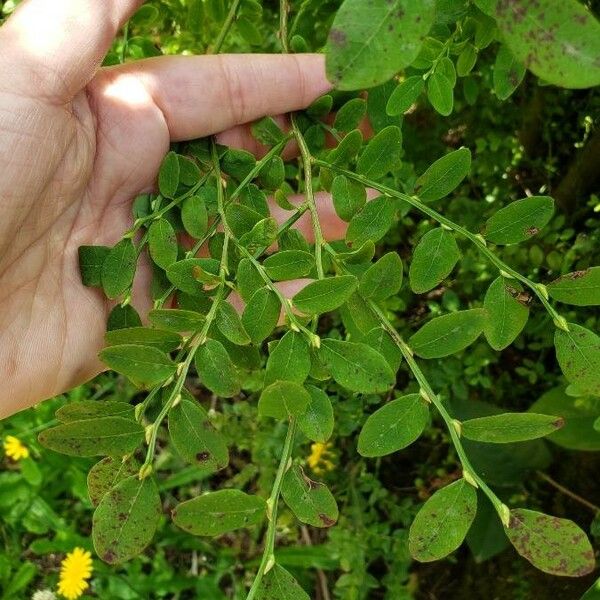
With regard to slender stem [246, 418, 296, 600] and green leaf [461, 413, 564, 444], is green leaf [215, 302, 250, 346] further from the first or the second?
green leaf [461, 413, 564, 444]

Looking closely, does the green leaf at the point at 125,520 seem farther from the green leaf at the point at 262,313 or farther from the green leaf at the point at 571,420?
the green leaf at the point at 571,420

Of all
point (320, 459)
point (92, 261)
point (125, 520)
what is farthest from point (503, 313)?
point (320, 459)

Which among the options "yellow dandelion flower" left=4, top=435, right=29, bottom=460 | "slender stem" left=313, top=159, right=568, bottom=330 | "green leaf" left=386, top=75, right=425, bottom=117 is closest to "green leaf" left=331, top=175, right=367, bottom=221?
"slender stem" left=313, top=159, right=568, bottom=330

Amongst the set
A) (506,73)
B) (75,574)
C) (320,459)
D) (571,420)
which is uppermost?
(506,73)

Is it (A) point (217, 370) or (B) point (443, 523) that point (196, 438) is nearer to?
(A) point (217, 370)

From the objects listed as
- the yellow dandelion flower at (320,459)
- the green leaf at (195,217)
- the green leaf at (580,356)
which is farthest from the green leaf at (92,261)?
the yellow dandelion flower at (320,459)

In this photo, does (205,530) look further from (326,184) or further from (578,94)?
(578,94)

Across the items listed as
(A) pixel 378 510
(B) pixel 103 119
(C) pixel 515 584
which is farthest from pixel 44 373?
(C) pixel 515 584
